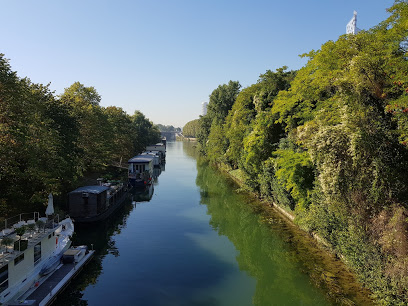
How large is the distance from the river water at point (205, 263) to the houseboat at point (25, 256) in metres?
2.22

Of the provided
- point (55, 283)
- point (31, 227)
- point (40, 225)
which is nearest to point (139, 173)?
point (40, 225)

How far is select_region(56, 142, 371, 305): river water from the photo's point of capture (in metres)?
18.1

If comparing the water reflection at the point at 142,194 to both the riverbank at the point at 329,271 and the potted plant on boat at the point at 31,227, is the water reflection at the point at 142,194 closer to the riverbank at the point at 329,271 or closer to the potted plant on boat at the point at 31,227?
the riverbank at the point at 329,271

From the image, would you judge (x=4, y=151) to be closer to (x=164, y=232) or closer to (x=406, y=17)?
(x=164, y=232)

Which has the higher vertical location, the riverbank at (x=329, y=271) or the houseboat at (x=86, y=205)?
the houseboat at (x=86, y=205)

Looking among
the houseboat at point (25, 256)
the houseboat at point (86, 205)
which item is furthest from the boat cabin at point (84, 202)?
the houseboat at point (25, 256)

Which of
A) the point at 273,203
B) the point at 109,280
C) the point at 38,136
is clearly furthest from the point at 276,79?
the point at 109,280

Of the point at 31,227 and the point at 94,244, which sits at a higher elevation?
the point at 31,227

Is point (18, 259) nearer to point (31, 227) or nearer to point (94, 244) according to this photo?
point (31, 227)

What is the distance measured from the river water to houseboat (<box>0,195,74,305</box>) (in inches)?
87.4

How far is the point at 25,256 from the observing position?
17.3 meters

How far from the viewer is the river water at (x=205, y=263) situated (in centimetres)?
1808

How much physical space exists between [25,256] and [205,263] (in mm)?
12615

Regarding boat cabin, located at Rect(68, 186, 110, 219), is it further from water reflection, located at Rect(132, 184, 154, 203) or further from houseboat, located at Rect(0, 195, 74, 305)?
water reflection, located at Rect(132, 184, 154, 203)
